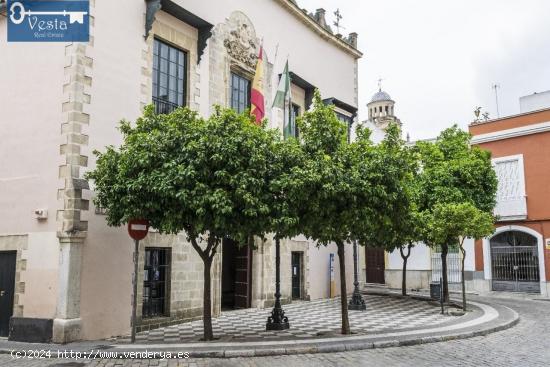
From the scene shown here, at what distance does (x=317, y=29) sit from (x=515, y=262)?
14.5m

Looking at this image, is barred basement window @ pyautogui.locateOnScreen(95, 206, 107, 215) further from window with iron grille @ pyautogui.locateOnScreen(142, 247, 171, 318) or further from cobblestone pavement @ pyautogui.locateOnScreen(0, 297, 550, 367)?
cobblestone pavement @ pyautogui.locateOnScreen(0, 297, 550, 367)

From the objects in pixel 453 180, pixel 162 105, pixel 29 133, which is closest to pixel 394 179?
pixel 162 105

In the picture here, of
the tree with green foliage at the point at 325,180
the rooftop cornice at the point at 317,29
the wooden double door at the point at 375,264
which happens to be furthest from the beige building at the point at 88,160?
the wooden double door at the point at 375,264

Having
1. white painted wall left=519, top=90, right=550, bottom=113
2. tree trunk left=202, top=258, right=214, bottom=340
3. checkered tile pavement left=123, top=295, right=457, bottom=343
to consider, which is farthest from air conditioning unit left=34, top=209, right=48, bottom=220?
white painted wall left=519, top=90, right=550, bottom=113

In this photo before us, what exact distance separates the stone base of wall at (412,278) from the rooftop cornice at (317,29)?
12.6 metres

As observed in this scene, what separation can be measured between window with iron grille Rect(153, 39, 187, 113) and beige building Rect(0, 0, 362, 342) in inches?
1.2

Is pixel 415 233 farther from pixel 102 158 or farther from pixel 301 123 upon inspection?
pixel 102 158

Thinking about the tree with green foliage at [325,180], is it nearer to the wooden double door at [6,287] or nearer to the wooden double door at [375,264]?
the wooden double door at [6,287]

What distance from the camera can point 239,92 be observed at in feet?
54.9

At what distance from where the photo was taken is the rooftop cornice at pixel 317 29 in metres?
19.0

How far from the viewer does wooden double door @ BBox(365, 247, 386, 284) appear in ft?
99.8

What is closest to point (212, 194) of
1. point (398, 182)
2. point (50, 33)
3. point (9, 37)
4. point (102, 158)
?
point (102, 158)

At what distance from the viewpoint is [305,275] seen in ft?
64.1

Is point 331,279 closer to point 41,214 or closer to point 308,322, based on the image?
point 308,322
